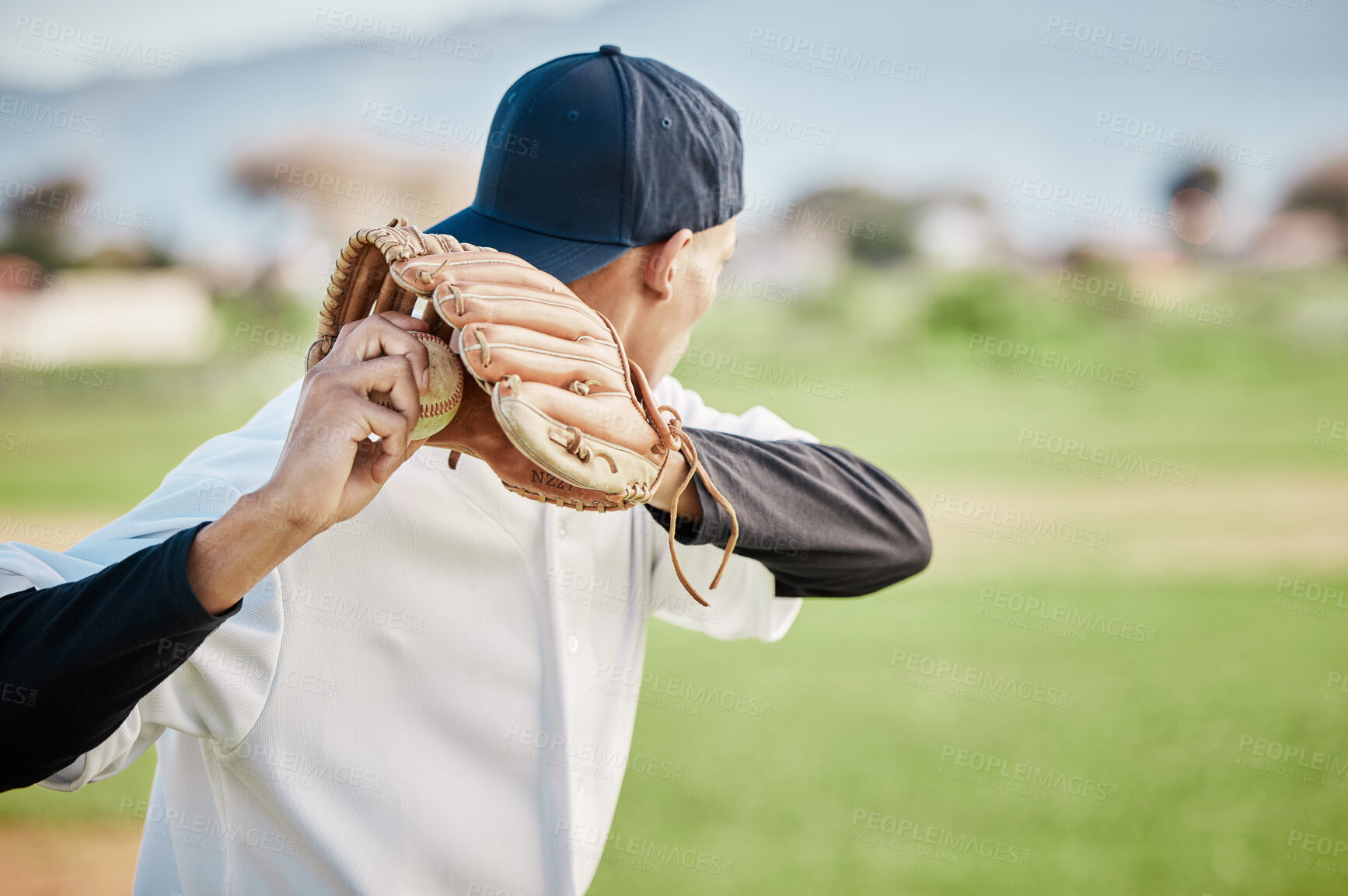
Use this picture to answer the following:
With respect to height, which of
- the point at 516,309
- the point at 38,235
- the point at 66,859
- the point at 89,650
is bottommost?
the point at 38,235

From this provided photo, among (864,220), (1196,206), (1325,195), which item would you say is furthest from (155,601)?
(1196,206)

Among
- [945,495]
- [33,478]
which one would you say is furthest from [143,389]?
[945,495]

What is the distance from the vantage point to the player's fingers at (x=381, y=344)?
3.19 feet

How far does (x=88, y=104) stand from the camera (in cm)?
2034

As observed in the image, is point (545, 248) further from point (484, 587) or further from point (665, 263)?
point (484, 587)

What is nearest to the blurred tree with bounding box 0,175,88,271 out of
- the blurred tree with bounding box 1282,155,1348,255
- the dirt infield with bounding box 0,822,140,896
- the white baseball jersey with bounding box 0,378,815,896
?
the dirt infield with bounding box 0,822,140,896

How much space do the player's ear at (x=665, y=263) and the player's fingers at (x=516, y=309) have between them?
0.23 meters

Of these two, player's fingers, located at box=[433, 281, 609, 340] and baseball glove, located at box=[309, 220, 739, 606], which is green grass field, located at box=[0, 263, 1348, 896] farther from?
player's fingers, located at box=[433, 281, 609, 340]

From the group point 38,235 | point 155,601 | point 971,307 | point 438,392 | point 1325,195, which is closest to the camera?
point 155,601

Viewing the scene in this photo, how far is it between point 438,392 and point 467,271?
139 millimetres

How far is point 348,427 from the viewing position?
906 mm

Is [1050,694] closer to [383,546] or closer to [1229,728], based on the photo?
[1229,728]

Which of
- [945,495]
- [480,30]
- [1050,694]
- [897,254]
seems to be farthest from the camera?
[480,30]

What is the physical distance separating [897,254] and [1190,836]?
1729cm
